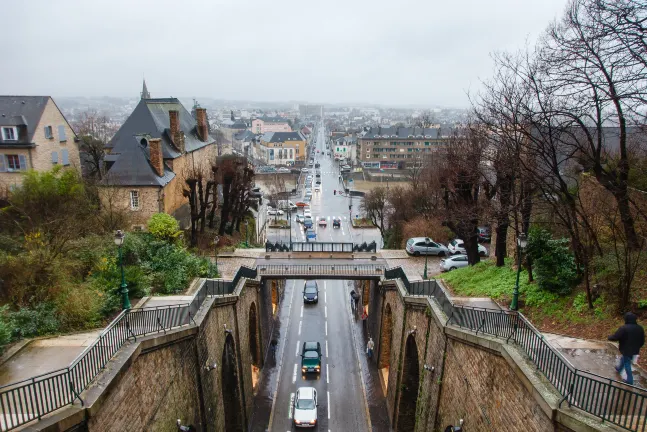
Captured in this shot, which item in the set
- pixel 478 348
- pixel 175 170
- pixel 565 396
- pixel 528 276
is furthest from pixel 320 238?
pixel 565 396

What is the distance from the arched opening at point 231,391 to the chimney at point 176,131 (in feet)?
66.9

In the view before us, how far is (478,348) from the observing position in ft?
39.3

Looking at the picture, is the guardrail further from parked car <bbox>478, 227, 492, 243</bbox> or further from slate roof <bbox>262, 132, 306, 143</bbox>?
slate roof <bbox>262, 132, 306, 143</bbox>

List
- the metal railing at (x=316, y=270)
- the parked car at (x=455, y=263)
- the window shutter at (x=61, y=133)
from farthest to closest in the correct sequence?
the window shutter at (x=61, y=133) < the parked car at (x=455, y=263) < the metal railing at (x=316, y=270)

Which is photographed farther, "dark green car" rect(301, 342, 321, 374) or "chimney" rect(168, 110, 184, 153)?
"chimney" rect(168, 110, 184, 153)

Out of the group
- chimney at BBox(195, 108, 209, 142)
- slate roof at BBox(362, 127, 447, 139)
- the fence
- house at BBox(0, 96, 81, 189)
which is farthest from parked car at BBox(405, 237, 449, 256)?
slate roof at BBox(362, 127, 447, 139)

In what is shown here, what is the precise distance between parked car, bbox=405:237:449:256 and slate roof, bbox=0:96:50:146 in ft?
84.7

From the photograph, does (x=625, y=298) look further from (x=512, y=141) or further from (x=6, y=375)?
(x=6, y=375)

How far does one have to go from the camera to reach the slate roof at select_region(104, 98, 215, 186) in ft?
94.3

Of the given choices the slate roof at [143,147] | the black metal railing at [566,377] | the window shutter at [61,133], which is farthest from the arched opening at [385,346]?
the window shutter at [61,133]

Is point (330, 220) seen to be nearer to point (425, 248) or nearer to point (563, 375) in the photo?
point (425, 248)

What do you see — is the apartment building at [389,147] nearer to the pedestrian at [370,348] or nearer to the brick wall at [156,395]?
the pedestrian at [370,348]

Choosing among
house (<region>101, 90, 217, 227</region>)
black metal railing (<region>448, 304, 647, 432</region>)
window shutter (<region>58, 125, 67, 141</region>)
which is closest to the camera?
black metal railing (<region>448, 304, 647, 432</region>)

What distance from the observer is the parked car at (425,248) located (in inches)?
1166
